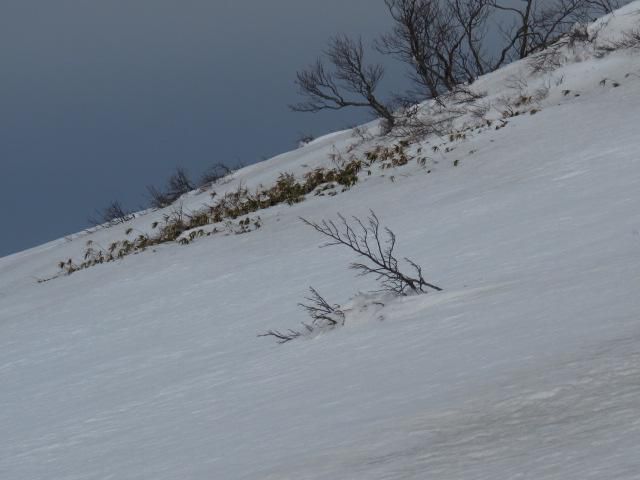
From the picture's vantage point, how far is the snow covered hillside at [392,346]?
2.58 metres

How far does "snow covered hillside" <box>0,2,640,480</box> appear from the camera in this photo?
8.45 feet

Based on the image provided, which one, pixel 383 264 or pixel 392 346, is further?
pixel 383 264

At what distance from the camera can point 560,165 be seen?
1062 centimetres

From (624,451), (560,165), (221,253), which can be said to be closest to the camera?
(624,451)

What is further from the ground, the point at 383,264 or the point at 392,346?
the point at 383,264

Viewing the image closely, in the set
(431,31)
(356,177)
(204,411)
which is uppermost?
(431,31)

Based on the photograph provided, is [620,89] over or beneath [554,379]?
over

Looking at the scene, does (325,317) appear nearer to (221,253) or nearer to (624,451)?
(624,451)

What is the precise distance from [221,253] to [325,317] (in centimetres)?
753

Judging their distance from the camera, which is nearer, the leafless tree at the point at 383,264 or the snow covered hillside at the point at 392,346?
the snow covered hillside at the point at 392,346

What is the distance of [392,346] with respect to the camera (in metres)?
4.44

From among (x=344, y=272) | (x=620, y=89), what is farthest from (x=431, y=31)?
(x=344, y=272)

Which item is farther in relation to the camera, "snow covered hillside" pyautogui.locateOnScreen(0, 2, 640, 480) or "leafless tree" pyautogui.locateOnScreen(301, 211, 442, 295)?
"leafless tree" pyautogui.locateOnScreen(301, 211, 442, 295)

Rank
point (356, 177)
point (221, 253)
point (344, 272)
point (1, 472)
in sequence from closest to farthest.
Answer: point (1, 472) < point (344, 272) < point (221, 253) < point (356, 177)
